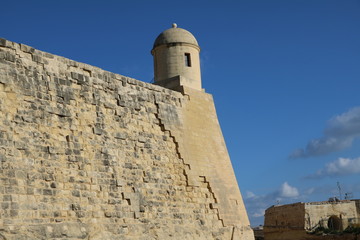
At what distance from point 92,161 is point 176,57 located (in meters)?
5.13

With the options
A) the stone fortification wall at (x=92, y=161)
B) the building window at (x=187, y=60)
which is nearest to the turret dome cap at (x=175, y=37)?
the building window at (x=187, y=60)

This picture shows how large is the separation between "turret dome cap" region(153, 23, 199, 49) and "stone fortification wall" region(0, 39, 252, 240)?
204cm

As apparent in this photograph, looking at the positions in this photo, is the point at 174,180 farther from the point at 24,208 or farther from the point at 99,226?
the point at 24,208

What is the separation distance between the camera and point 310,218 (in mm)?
23141

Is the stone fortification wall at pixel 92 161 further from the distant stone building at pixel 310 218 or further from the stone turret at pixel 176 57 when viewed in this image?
the distant stone building at pixel 310 218

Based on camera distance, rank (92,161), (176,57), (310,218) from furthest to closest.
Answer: (310,218) → (176,57) → (92,161)

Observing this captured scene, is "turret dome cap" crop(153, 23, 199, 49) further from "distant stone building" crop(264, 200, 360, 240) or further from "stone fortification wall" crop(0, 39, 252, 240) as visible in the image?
"distant stone building" crop(264, 200, 360, 240)

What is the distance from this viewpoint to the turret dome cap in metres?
14.4

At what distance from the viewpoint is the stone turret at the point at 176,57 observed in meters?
14.3

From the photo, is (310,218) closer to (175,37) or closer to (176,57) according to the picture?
(176,57)

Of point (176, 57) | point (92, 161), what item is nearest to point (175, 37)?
point (176, 57)

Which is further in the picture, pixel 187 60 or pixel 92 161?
pixel 187 60

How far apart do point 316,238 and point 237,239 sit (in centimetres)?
1030

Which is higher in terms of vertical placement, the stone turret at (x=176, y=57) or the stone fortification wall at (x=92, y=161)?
the stone turret at (x=176, y=57)
